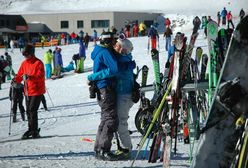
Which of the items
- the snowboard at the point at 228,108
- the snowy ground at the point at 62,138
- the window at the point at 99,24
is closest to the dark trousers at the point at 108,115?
the snowy ground at the point at 62,138

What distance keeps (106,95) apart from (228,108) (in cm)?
256

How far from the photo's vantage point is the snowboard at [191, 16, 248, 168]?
2.77 m

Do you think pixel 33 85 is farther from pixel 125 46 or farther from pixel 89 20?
pixel 89 20

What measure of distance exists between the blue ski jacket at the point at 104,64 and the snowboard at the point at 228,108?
2.42 metres

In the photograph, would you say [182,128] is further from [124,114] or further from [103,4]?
[103,4]

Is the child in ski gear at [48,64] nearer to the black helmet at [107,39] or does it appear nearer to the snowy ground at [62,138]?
the snowy ground at [62,138]

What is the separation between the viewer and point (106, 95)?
204 inches

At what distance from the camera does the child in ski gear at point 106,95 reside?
203 inches

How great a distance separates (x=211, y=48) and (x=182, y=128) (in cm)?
148

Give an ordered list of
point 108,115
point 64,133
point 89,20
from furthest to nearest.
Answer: point 89,20, point 64,133, point 108,115

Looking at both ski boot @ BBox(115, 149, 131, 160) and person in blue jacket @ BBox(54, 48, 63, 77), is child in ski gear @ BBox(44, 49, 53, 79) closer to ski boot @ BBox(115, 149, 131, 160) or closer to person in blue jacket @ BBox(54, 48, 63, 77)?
person in blue jacket @ BBox(54, 48, 63, 77)

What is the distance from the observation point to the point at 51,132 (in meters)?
8.20

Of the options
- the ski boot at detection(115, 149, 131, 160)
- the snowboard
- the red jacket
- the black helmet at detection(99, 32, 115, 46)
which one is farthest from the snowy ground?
the snowboard

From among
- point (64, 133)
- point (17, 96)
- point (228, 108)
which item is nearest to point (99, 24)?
point (17, 96)
